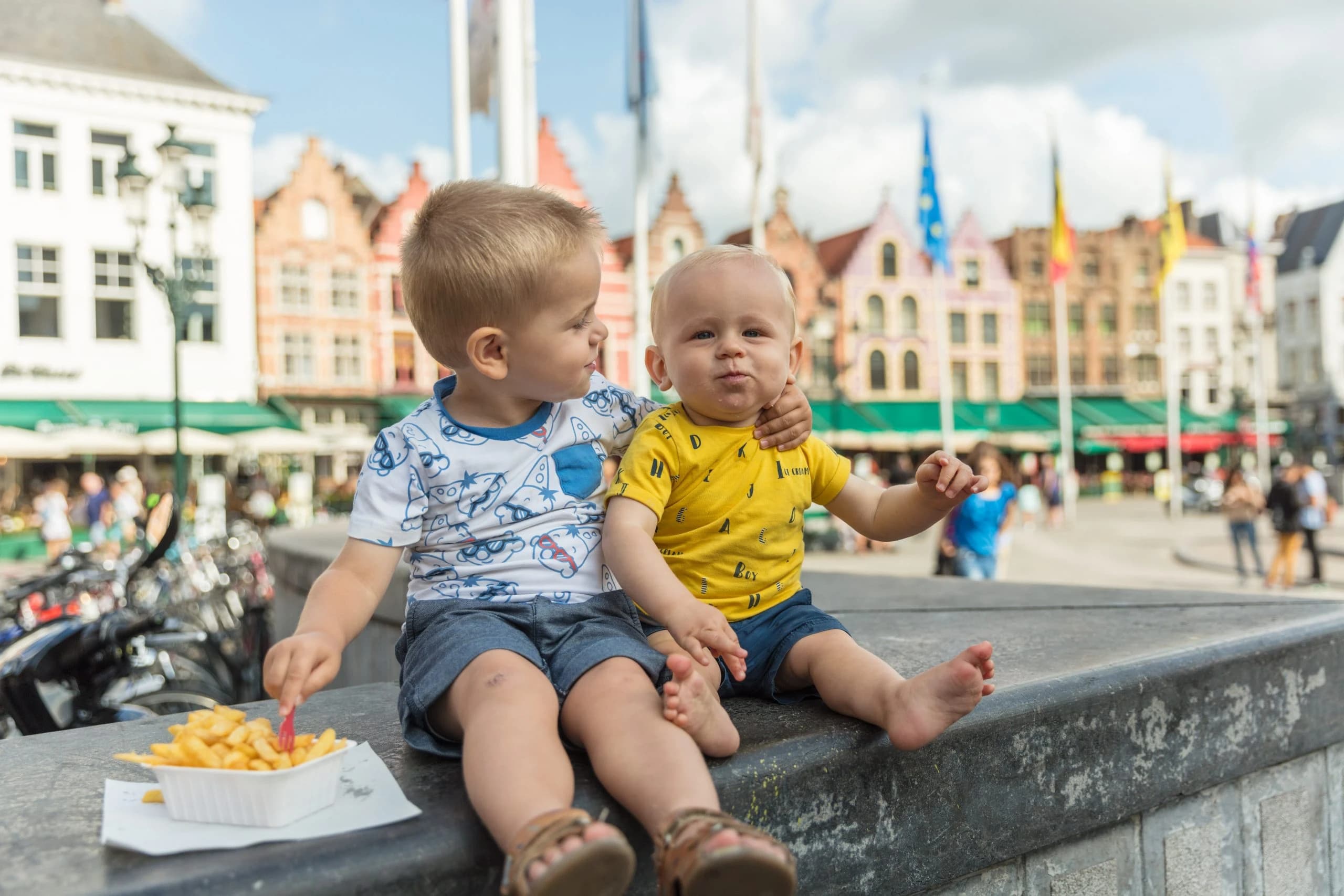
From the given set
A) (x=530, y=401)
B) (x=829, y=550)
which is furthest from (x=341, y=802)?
(x=829, y=550)

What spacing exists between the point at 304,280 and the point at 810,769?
1207 inches

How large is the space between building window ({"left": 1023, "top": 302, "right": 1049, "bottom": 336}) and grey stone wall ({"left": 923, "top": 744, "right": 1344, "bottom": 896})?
41690 mm

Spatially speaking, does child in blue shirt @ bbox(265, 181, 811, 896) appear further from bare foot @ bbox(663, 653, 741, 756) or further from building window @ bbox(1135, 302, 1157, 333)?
building window @ bbox(1135, 302, 1157, 333)

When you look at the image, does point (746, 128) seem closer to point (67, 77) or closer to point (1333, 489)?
point (67, 77)

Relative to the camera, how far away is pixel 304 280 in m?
30.1

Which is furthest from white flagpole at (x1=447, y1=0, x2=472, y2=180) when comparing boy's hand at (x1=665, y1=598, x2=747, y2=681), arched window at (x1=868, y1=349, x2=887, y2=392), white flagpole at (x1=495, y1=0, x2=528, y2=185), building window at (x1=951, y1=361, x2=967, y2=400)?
building window at (x1=951, y1=361, x2=967, y2=400)

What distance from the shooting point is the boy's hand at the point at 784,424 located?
2098mm

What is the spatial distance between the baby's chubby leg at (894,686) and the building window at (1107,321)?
45.2 metres

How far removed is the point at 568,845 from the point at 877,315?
129 feet

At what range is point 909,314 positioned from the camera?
131 ft

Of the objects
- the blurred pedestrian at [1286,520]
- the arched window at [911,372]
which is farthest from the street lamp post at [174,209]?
the arched window at [911,372]

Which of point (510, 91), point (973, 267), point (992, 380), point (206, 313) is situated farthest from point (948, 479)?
point (973, 267)

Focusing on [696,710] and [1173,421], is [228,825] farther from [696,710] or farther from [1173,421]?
[1173,421]

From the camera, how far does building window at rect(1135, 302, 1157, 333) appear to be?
146ft
